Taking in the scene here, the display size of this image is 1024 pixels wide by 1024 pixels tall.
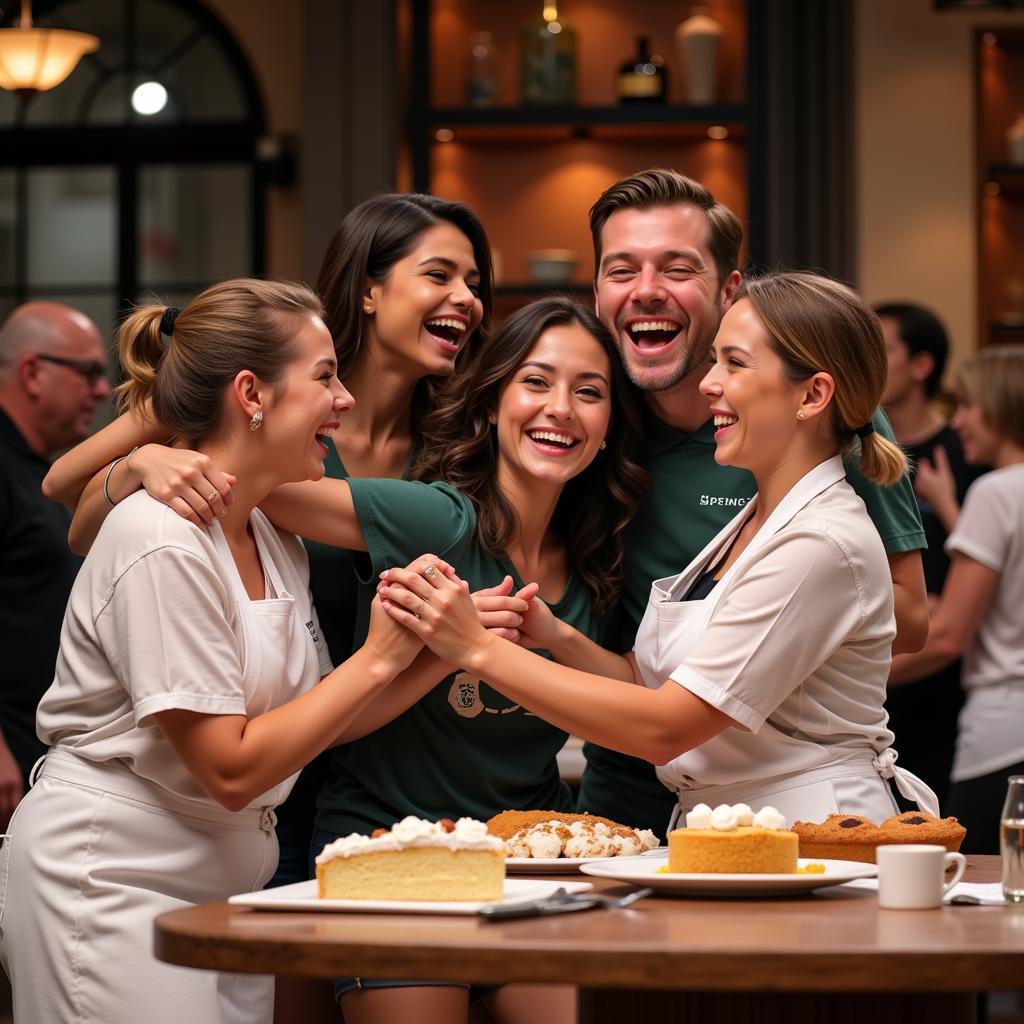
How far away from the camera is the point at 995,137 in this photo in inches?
252

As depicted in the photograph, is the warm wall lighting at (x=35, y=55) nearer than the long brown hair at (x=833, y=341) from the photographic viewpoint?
No

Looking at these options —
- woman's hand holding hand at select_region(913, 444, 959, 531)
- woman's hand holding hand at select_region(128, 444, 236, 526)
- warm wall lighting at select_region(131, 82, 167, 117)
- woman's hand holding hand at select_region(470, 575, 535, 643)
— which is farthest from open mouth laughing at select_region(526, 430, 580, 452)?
warm wall lighting at select_region(131, 82, 167, 117)

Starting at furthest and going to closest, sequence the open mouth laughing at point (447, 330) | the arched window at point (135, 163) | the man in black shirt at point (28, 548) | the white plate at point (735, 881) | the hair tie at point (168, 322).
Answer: the arched window at point (135, 163) → the man in black shirt at point (28, 548) → the open mouth laughing at point (447, 330) → the hair tie at point (168, 322) → the white plate at point (735, 881)

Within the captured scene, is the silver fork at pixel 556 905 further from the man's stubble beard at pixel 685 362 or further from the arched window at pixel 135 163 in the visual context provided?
the arched window at pixel 135 163

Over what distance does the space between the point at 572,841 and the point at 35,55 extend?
4484 mm

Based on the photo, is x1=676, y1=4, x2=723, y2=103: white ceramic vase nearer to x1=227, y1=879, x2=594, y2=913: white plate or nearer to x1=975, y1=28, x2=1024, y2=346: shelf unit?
x1=975, y1=28, x2=1024, y2=346: shelf unit

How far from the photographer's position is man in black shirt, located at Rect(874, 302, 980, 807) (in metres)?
4.20

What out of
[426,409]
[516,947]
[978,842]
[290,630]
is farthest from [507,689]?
[978,842]

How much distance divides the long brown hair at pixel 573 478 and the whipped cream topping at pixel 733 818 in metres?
0.82

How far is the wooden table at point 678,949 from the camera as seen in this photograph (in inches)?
55.1

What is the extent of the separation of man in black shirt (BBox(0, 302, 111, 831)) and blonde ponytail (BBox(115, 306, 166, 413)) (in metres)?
1.64

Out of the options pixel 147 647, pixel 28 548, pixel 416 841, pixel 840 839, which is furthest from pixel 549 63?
pixel 416 841

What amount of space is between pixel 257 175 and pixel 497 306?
1403 millimetres

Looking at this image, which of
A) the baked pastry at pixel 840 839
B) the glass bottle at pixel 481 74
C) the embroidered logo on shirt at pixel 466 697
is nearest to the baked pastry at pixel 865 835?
the baked pastry at pixel 840 839
